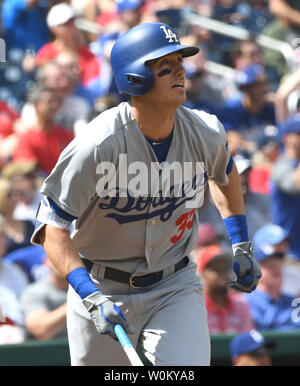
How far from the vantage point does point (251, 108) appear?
675 cm

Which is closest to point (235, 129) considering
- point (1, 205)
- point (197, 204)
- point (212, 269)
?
point (212, 269)

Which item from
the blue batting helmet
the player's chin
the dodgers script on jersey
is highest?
the blue batting helmet

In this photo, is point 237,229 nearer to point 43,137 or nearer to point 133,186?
point 133,186

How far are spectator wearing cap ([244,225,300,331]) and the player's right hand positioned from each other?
226cm

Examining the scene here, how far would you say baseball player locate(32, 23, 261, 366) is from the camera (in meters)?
3.14

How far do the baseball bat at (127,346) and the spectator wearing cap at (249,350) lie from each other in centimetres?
177

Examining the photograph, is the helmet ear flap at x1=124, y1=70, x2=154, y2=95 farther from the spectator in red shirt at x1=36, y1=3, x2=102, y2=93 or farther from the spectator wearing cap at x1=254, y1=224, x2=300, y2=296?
the spectator in red shirt at x1=36, y1=3, x2=102, y2=93

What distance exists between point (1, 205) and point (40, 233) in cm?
219

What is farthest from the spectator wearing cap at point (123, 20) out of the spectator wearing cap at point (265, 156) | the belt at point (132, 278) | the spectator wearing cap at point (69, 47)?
the belt at point (132, 278)

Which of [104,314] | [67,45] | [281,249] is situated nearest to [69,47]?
[67,45]

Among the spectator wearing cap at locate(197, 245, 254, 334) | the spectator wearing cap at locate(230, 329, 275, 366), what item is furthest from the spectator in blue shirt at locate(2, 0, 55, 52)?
the spectator wearing cap at locate(230, 329, 275, 366)

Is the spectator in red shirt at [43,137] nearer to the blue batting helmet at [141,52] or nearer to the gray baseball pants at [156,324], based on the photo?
the gray baseball pants at [156,324]

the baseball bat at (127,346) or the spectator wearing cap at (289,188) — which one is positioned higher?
the baseball bat at (127,346)

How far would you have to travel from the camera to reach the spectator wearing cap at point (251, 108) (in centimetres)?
664
